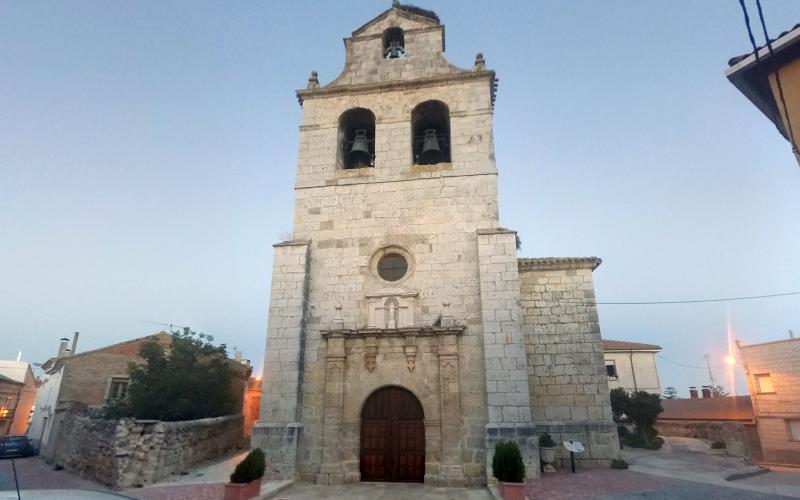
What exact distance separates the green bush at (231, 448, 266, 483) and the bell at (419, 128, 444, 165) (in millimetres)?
9464

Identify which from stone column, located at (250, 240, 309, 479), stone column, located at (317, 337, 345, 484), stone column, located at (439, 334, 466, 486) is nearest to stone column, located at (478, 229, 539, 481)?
stone column, located at (439, 334, 466, 486)

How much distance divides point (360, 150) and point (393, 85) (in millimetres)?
2465

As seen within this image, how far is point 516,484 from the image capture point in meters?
7.94

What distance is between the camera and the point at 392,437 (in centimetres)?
1051

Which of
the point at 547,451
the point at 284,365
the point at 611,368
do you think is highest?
the point at 611,368

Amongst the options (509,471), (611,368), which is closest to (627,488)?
(509,471)

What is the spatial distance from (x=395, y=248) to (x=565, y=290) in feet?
18.3

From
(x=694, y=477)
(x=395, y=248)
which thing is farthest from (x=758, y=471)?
(x=395, y=248)

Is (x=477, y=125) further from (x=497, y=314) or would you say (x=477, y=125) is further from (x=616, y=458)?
(x=616, y=458)

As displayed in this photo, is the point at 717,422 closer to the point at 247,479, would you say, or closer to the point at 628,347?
the point at 628,347

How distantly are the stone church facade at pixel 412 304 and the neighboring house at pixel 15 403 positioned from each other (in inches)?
1429

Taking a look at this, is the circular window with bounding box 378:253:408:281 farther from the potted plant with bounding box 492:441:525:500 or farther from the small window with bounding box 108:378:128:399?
the small window with bounding box 108:378:128:399

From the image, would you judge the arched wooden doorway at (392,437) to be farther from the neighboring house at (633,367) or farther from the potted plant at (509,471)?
the neighboring house at (633,367)

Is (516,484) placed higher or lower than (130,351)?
lower
